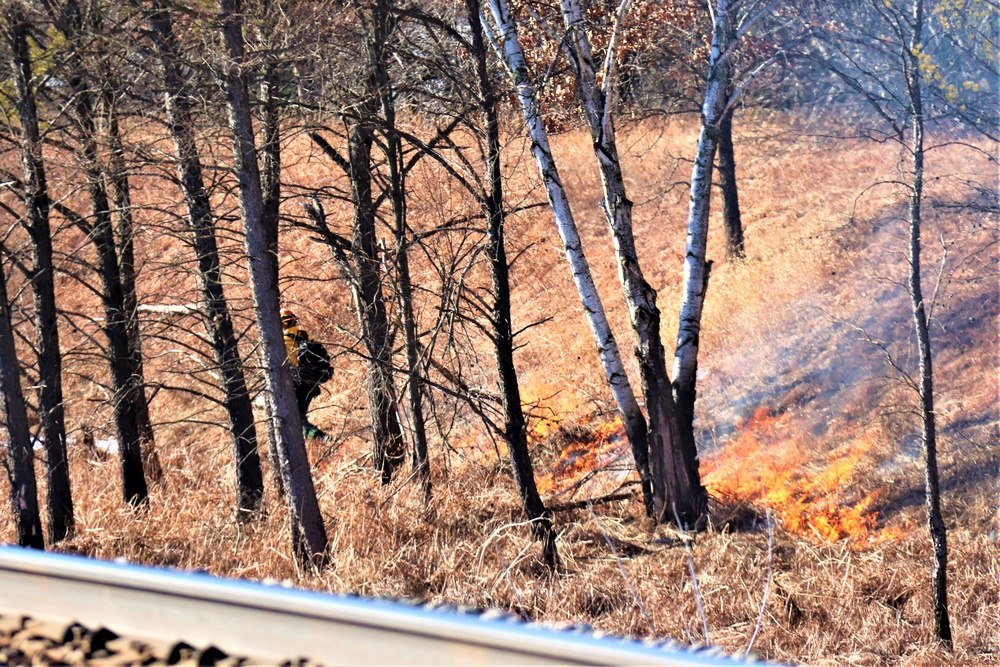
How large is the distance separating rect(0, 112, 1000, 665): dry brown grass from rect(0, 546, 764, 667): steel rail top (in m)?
2.85

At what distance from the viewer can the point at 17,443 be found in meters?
9.51

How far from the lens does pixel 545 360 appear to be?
648 inches

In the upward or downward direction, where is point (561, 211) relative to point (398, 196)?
downward

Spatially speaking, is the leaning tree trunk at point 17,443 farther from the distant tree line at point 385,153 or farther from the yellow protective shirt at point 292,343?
the yellow protective shirt at point 292,343

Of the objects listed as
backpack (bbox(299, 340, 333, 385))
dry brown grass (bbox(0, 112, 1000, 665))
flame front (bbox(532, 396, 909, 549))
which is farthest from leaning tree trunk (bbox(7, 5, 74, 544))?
flame front (bbox(532, 396, 909, 549))

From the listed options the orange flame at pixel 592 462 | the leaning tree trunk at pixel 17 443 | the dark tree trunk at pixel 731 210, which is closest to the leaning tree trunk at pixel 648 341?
the orange flame at pixel 592 462

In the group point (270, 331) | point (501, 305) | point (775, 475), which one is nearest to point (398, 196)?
point (501, 305)

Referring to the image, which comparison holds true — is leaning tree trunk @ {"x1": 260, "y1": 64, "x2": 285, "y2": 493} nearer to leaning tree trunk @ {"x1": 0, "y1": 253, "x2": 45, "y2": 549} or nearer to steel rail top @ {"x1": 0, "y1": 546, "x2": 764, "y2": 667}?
leaning tree trunk @ {"x1": 0, "y1": 253, "x2": 45, "y2": 549}

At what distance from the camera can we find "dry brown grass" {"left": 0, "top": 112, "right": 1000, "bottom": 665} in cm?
774

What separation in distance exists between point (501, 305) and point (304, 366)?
13.1 feet

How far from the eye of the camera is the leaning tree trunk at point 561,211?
9.09 metres

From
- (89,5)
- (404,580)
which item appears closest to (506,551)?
(404,580)

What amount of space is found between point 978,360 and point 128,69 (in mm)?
11607

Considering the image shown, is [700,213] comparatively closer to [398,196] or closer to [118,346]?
[398,196]
